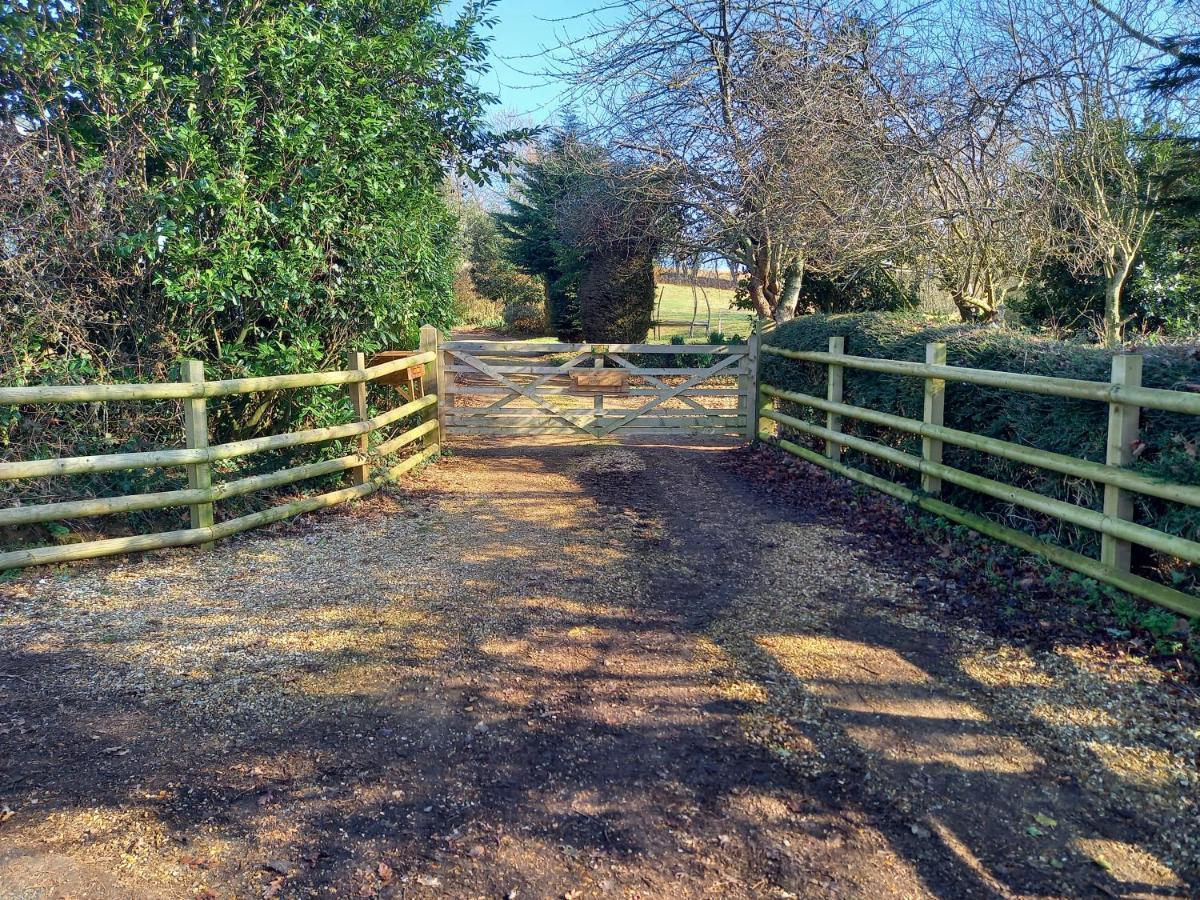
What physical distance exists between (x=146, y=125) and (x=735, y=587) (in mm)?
5994

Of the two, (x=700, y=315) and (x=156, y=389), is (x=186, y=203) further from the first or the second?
(x=700, y=315)

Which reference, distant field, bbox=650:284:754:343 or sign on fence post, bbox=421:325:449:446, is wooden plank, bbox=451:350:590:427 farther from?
distant field, bbox=650:284:754:343

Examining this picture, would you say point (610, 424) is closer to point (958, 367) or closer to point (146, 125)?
point (958, 367)

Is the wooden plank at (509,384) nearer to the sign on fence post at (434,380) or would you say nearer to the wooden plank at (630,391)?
the wooden plank at (630,391)

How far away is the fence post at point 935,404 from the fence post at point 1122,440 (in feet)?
6.43

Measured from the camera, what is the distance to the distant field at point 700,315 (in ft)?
100

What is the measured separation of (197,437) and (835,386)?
20.2 ft

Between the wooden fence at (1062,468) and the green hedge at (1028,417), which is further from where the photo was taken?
the green hedge at (1028,417)

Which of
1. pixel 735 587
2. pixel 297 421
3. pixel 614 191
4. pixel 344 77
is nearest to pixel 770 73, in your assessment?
pixel 614 191

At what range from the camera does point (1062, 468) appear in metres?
5.41

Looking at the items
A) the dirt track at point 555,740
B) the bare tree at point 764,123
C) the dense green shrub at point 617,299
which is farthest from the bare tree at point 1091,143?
the dense green shrub at point 617,299

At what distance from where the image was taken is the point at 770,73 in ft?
39.4

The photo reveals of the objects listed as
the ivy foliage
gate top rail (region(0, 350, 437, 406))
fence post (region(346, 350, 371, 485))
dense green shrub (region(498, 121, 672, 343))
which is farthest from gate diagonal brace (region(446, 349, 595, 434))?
dense green shrub (region(498, 121, 672, 343))

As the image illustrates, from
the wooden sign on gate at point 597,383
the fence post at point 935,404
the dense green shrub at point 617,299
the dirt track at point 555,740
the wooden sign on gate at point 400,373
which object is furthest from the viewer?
the dense green shrub at point 617,299
